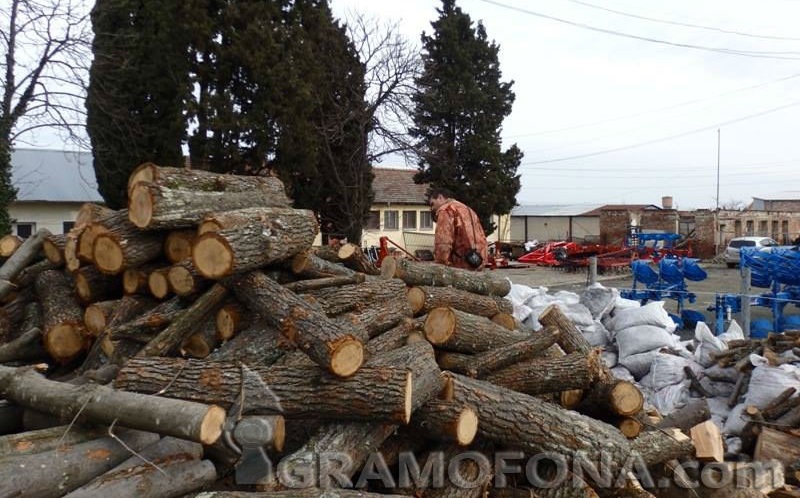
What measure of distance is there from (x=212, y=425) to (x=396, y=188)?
29.0 metres

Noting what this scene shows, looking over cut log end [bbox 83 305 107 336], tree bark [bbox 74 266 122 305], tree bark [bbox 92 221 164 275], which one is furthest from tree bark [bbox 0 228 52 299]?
tree bark [bbox 92 221 164 275]

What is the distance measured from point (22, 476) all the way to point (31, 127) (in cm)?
1362

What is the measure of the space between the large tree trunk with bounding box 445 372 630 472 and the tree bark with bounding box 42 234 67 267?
3944mm

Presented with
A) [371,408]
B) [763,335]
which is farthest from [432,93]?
[371,408]

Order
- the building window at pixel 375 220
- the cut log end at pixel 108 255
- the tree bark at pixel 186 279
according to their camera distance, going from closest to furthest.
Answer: the tree bark at pixel 186 279 < the cut log end at pixel 108 255 < the building window at pixel 375 220

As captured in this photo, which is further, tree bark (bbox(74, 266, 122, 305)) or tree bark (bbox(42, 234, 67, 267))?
tree bark (bbox(42, 234, 67, 267))

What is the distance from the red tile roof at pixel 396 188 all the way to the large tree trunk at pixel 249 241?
25.3m

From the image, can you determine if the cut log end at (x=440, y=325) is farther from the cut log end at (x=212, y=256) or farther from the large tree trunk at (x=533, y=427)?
the cut log end at (x=212, y=256)

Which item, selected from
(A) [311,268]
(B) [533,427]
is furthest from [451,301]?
(B) [533,427]

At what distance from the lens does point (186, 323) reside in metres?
4.83

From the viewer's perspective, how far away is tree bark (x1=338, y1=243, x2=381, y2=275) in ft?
22.1

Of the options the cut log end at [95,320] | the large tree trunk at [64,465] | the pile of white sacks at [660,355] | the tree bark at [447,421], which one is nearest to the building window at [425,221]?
the pile of white sacks at [660,355]

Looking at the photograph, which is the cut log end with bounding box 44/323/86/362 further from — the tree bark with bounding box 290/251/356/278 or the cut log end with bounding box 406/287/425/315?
the cut log end with bounding box 406/287/425/315

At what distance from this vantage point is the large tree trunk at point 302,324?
12.8ft
